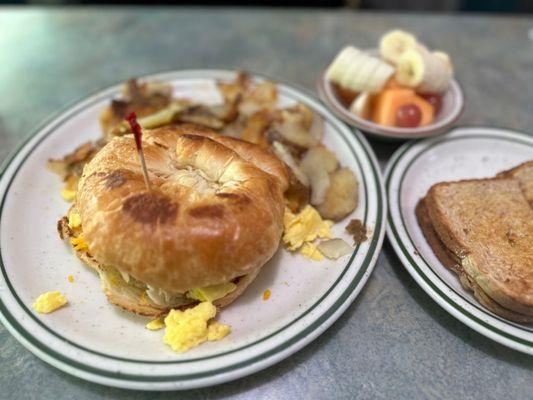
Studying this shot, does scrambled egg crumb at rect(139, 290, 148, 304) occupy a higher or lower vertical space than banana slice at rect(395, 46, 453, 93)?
lower

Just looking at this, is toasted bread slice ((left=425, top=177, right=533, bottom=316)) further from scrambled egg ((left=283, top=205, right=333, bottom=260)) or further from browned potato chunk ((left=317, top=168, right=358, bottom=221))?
scrambled egg ((left=283, top=205, right=333, bottom=260))

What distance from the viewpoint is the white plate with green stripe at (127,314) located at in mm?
1587

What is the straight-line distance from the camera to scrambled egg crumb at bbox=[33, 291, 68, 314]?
179cm

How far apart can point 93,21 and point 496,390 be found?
14.8 feet

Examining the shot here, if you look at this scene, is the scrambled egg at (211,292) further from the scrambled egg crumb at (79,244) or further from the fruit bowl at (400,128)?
the fruit bowl at (400,128)

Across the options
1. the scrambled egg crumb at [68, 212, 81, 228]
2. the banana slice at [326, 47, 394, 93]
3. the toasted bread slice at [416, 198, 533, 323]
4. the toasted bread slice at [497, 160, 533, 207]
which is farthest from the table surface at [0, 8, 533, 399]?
the toasted bread slice at [497, 160, 533, 207]

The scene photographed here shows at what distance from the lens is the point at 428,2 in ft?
17.9

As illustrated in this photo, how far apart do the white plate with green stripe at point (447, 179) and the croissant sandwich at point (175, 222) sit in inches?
26.0

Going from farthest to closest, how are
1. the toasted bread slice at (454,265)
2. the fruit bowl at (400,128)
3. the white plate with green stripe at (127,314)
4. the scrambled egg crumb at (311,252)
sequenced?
the fruit bowl at (400,128)
the scrambled egg crumb at (311,252)
the toasted bread slice at (454,265)
the white plate with green stripe at (127,314)

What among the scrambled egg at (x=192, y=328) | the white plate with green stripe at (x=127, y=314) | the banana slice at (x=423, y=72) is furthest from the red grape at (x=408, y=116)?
the scrambled egg at (x=192, y=328)

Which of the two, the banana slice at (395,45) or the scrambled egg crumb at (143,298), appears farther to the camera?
the banana slice at (395,45)

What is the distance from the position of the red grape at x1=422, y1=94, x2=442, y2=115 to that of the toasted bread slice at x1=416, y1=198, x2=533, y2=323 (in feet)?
2.63

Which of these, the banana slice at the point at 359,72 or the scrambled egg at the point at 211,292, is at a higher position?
the banana slice at the point at 359,72

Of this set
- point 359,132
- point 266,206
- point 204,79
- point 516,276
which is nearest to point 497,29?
point 359,132
